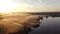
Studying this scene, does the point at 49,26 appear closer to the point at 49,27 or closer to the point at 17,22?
the point at 49,27

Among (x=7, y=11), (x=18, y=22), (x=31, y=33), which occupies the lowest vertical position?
(x=31, y=33)

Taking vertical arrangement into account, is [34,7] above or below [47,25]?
above

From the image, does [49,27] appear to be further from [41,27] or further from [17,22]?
[17,22]

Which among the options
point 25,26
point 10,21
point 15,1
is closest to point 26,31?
point 25,26

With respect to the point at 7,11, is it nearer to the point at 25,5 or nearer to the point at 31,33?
the point at 25,5

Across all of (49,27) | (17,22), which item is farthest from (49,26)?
(17,22)

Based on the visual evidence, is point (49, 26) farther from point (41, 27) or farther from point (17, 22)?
point (17, 22)

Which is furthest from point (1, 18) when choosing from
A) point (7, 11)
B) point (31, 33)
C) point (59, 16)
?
point (59, 16)

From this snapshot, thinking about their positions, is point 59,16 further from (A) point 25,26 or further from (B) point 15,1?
(B) point 15,1

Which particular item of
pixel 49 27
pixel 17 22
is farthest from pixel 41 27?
pixel 17 22
